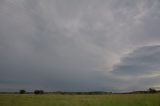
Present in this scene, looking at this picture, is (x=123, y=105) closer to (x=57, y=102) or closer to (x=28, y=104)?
(x=57, y=102)

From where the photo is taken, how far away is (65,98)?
1599 inches

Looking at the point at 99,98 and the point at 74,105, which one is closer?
the point at 74,105

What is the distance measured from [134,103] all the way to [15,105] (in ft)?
60.2

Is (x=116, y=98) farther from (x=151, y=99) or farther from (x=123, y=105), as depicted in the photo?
(x=151, y=99)

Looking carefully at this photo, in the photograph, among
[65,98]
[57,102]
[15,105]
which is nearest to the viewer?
[15,105]

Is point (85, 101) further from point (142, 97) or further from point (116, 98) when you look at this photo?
point (142, 97)

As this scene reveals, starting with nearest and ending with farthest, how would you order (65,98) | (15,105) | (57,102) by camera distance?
(15,105), (57,102), (65,98)

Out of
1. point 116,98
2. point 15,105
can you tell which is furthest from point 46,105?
point 116,98

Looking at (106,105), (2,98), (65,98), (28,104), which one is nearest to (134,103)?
(106,105)

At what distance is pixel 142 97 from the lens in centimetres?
4269

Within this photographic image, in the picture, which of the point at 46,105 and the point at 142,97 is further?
the point at 142,97

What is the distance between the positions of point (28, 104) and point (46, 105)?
2589mm

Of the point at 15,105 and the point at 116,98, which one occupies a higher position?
the point at 116,98

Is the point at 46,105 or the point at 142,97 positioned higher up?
the point at 142,97
